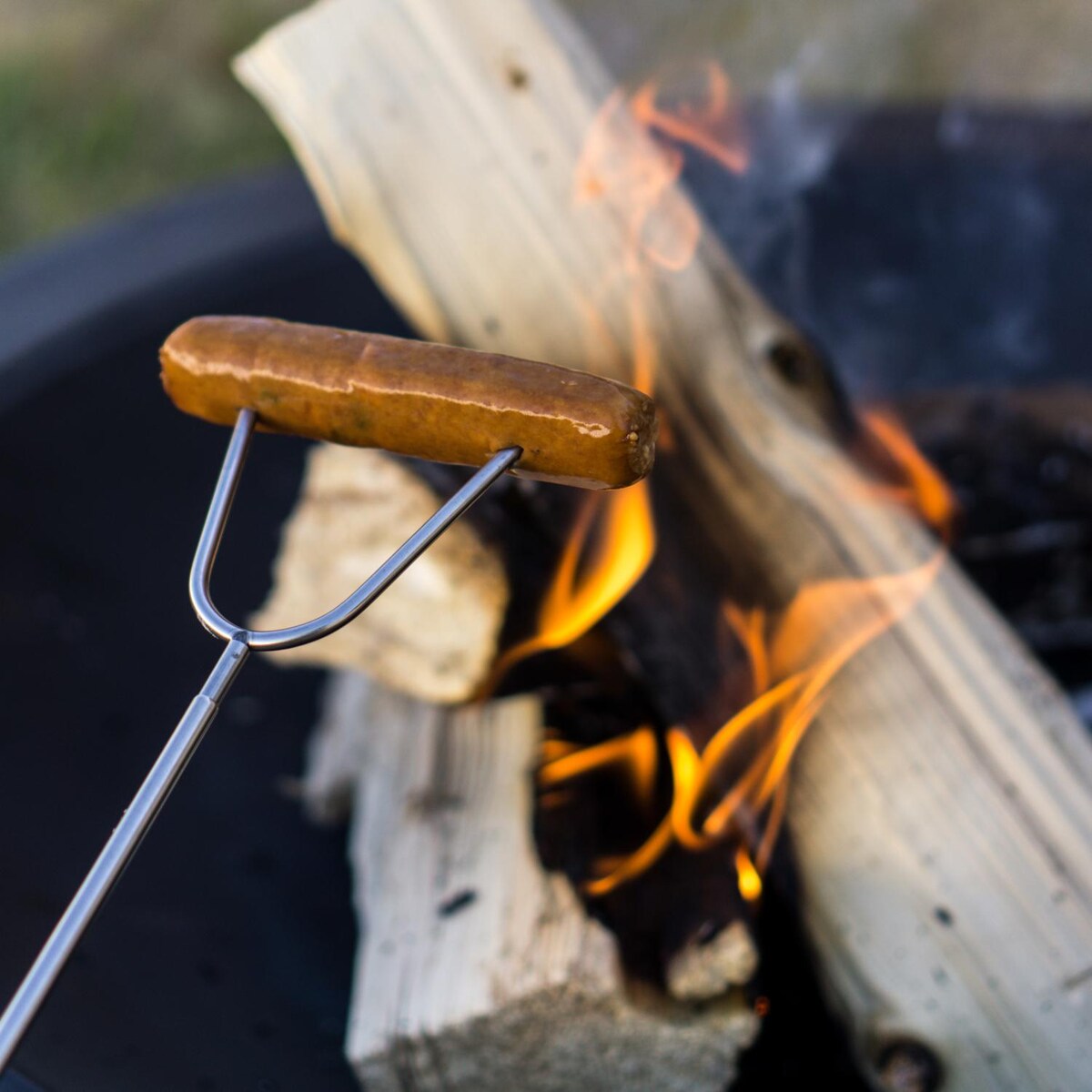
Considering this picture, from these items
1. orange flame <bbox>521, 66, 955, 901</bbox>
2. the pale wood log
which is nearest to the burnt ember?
orange flame <bbox>521, 66, 955, 901</bbox>

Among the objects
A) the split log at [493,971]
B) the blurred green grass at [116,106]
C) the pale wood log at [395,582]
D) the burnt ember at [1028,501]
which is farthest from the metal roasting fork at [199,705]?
the blurred green grass at [116,106]

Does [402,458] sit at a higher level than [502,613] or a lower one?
higher

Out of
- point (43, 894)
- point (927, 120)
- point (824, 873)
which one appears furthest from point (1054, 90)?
point (43, 894)

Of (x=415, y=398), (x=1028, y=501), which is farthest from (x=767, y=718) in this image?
(x=1028, y=501)

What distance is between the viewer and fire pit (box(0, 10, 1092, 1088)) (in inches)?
43.5

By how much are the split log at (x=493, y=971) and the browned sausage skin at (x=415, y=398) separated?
52 cm

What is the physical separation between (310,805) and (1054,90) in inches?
94.5

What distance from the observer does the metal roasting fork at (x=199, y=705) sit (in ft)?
1.77

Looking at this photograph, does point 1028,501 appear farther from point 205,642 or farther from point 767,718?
point 205,642

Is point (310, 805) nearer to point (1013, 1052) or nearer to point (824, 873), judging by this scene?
point (824, 873)

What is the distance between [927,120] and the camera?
1.81 meters

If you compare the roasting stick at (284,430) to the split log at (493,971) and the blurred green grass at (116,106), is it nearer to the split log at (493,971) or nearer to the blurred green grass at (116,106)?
the split log at (493,971)

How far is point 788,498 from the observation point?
3.54ft

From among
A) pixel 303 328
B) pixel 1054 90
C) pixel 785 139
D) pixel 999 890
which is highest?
pixel 303 328
